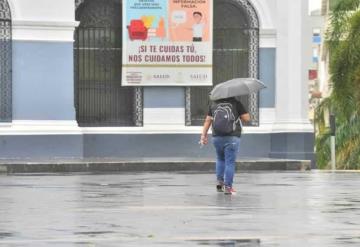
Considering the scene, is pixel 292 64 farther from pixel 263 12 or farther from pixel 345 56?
pixel 345 56

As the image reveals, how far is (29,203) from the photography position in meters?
13.7

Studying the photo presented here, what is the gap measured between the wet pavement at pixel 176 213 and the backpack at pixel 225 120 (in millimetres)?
905

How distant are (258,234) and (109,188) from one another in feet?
22.2

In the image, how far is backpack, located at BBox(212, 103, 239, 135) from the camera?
51.0 ft

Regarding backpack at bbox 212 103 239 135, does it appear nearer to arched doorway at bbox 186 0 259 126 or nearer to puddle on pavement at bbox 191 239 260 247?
puddle on pavement at bbox 191 239 260 247

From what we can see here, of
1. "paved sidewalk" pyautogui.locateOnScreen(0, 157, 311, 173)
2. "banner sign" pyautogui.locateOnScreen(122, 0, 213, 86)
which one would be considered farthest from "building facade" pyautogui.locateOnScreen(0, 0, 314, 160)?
"paved sidewalk" pyautogui.locateOnScreen(0, 157, 311, 173)

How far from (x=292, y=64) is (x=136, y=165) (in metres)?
5.35

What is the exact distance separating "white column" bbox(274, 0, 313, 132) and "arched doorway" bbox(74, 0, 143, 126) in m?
3.42

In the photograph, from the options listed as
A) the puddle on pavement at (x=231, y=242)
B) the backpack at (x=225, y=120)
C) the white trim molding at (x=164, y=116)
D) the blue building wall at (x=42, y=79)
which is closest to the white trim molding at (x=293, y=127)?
the white trim molding at (x=164, y=116)

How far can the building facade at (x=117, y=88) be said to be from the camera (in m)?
24.8

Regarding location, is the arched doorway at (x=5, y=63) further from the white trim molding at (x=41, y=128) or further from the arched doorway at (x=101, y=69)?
the arched doorway at (x=101, y=69)

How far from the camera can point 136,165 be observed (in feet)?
75.9

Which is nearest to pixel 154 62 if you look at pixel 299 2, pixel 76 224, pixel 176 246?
pixel 299 2

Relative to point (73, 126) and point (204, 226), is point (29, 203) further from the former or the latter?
point (73, 126)
